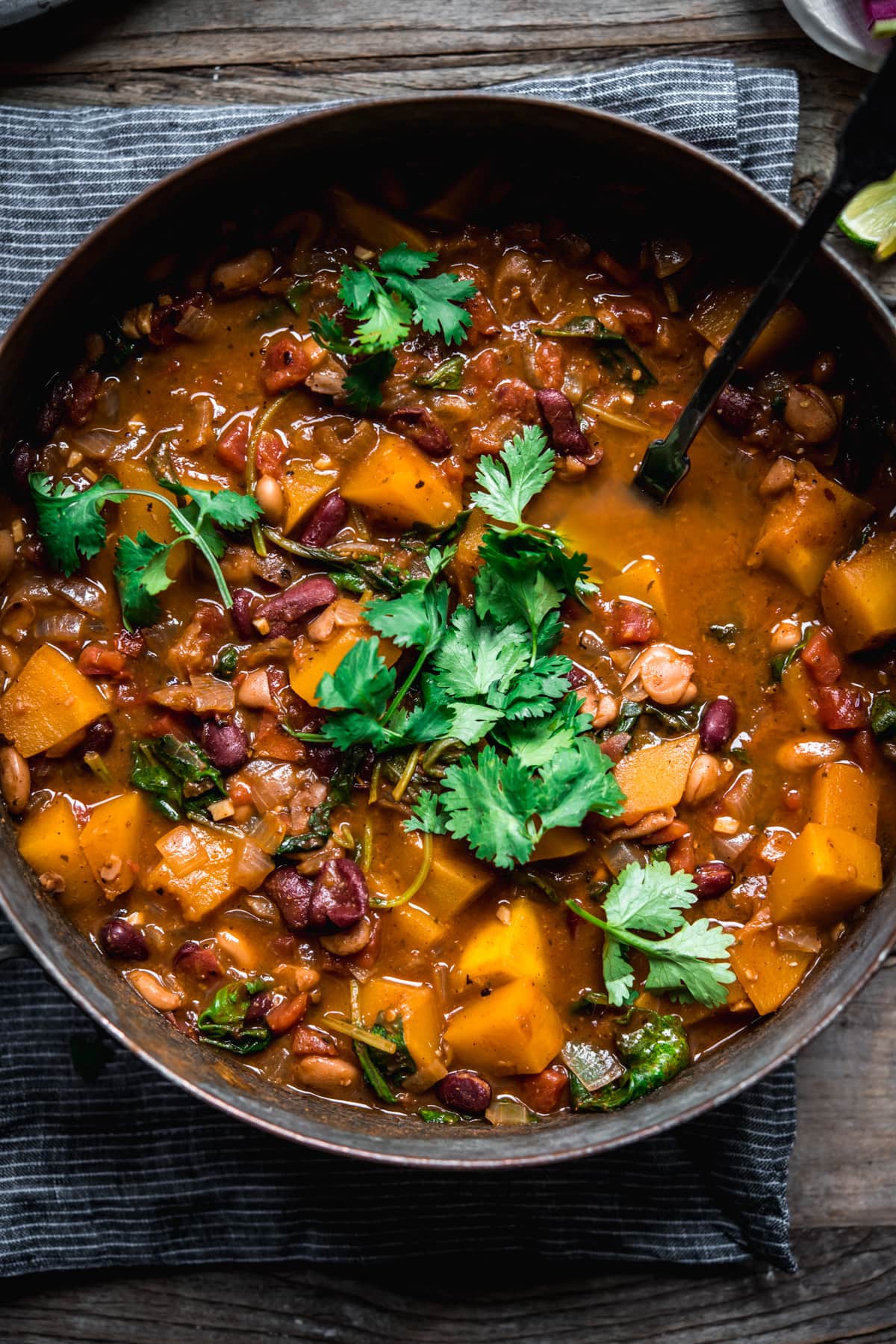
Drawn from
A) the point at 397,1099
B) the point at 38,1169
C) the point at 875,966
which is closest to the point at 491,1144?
the point at 397,1099

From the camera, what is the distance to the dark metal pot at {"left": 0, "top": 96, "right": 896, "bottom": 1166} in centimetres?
322

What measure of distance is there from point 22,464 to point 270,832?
1356 mm

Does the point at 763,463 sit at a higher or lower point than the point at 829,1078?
higher

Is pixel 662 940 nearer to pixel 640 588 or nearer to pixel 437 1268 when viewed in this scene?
pixel 640 588

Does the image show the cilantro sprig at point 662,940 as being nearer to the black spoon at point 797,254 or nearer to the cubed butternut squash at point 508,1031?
the cubed butternut squash at point 508,1031

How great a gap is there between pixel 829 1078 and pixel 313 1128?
1.73 m

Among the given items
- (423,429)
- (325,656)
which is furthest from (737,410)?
(325,656)

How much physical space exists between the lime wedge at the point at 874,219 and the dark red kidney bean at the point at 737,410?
2.43ft

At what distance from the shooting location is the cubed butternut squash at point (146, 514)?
3447 millimetres

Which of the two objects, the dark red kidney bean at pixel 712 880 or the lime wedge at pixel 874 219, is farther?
the lime wedge at pixel 874 219

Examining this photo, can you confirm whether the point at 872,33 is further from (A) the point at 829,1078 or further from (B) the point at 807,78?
(A) the point at 829,1078

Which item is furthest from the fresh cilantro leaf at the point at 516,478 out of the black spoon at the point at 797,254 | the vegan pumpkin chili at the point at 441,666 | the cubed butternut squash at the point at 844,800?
the cubed butternut squash at the point at 844,800

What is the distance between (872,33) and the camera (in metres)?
3.74

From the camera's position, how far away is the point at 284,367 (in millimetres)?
3494
